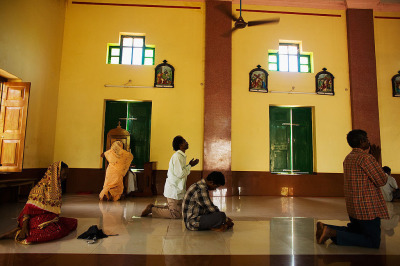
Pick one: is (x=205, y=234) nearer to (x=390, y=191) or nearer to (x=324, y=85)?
(x=390, y=191)

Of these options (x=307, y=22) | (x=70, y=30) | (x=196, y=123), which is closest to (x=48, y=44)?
(x=70, y=30)

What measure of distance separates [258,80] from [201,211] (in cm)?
560

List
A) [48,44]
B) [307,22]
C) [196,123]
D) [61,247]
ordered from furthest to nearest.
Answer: [307,22] → [196,123] → [48,44] → [61,247]

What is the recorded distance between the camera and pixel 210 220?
3645 millimetres

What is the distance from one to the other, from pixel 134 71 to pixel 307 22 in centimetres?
588

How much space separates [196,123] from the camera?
8.09 m

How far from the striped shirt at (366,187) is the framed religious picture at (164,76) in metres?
6.05

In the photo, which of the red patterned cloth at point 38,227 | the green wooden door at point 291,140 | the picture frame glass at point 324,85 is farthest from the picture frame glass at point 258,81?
the red patterned cloth at point 38,227

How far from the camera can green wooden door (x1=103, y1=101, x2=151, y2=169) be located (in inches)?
318

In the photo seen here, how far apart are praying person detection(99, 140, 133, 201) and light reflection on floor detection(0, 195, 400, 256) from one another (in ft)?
2.90

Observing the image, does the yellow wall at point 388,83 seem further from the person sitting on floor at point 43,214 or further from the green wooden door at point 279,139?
the person sitting on floor at point 43,214

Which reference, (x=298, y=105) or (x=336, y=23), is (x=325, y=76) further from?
(x=336, y=23)

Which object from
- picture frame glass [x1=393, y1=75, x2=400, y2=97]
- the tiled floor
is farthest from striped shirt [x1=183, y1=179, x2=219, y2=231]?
picture frame glass [x1=393, y1=75, x2=400, y2=97]

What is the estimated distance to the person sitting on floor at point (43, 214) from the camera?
310 centimetres
